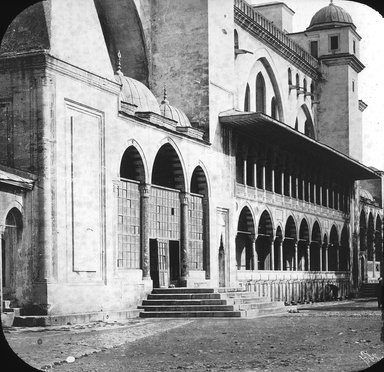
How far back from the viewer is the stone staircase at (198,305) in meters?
23.6

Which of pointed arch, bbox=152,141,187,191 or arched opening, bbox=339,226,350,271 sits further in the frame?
arched opening, bbox=339,226,350,271

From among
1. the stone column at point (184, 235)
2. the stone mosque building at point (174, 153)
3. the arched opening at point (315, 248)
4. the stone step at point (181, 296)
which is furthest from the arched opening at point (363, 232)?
the stone step at point (181, 296)

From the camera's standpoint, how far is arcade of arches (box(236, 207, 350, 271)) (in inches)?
1378

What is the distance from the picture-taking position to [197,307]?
2384 centimetres

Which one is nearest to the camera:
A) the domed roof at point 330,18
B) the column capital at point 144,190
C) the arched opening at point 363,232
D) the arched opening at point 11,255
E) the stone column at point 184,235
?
the arched opening at point 11,255

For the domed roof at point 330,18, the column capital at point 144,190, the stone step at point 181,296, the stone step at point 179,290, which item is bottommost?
the stone step at point 181,296

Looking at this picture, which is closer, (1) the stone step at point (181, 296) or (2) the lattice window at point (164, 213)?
(1) the stone step at point (181, 296)

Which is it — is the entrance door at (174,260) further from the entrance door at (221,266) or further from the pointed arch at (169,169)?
the entrance door at (221,266)

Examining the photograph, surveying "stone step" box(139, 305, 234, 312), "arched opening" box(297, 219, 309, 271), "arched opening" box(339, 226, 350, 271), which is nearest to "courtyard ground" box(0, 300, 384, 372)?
"stone step" box(139, 305, 234, 312)

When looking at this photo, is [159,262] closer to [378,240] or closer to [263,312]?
[263,312]

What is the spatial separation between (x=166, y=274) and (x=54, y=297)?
7.54 meters

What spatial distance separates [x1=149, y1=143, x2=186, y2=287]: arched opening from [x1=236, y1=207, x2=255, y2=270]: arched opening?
5.67 metres

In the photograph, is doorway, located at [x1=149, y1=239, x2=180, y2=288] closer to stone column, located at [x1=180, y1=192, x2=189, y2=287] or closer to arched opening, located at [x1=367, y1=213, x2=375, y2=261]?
stone column, located at [x1=180, y1=192, x2=189, y2=287]

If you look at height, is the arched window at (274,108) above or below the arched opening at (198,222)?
above
